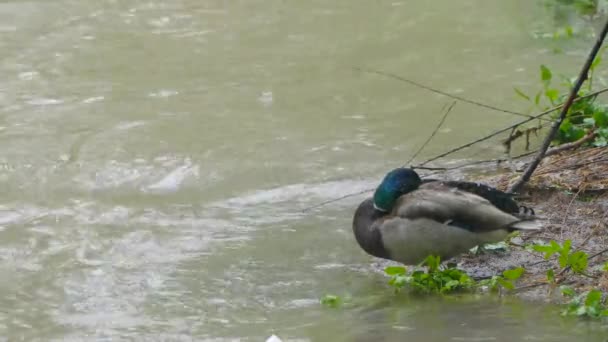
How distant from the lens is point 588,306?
15.5 feet

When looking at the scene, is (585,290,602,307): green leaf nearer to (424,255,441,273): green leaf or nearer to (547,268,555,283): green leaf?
(547,268,555,283): green leaf

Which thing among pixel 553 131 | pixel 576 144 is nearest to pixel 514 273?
pixel 553 131

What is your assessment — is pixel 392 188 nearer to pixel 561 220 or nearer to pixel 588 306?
pixel 561 220

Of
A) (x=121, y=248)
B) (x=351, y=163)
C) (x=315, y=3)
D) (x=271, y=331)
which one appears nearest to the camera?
(x=271, y=331)

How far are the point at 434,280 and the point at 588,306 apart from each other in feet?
3.04

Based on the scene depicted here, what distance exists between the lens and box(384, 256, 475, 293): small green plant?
5.42 metres

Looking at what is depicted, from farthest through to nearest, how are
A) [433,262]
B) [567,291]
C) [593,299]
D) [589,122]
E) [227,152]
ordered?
1. [227,152]
2. [589,122]
3. [433,262]
4. [567,291]
5. [593,299]

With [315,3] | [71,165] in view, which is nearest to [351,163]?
[71,165]

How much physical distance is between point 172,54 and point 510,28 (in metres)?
3.31

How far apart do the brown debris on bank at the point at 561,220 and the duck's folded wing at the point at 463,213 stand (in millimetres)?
298

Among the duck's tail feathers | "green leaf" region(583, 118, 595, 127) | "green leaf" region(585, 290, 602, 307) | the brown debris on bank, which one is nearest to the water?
"green leaf" region(585, 290, 602, 307)

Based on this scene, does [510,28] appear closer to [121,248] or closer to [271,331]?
[121,248]

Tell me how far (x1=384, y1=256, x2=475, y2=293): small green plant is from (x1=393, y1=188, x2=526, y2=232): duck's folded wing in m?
0.22

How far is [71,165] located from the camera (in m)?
7.80
